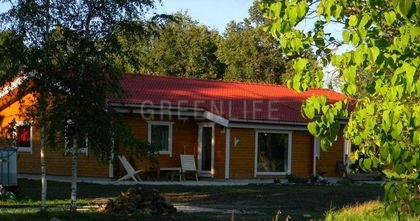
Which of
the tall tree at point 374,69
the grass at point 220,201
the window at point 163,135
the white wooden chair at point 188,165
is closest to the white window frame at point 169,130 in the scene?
the window at point 163,135

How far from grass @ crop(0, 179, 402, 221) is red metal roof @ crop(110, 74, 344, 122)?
14.7 feet

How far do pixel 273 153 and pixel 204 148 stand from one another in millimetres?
3049

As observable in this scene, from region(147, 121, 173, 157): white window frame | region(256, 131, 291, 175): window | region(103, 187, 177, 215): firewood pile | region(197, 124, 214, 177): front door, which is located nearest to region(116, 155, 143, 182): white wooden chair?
region(147, 121, 173, 157): white window frame

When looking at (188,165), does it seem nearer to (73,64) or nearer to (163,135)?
(163,135)

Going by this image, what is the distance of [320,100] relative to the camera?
3928 mm

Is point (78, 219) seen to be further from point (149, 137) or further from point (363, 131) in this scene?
point (149, 137)

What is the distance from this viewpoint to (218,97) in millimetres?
27625

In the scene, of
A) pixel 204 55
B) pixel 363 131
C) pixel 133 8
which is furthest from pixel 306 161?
pixel 204 55

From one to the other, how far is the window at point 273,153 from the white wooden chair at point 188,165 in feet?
9.27

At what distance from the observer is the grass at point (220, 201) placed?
12211mm

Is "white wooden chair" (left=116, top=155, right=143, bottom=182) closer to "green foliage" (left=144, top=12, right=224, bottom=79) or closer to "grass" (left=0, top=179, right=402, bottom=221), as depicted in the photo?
"grass" (left=0, top=179, right=402, bottom=221)

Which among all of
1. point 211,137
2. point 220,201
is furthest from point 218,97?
point 220,201

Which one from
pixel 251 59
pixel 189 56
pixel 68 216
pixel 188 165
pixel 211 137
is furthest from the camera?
pixel 189 56

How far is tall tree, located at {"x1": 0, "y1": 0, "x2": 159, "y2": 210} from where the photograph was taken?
11.7 metres
